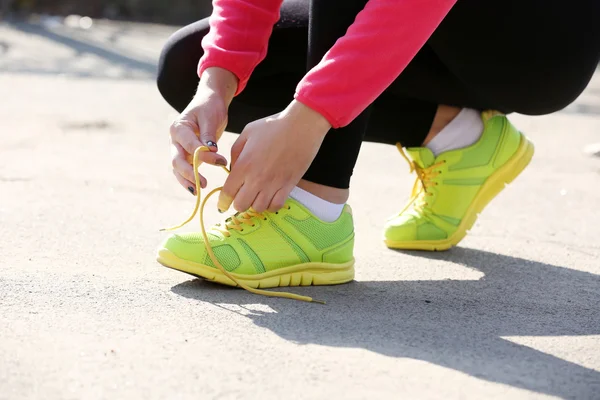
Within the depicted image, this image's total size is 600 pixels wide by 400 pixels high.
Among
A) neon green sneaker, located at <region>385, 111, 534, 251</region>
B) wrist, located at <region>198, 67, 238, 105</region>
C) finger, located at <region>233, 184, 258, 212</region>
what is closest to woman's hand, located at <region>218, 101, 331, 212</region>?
finger, located at <region>233, 184, 258, 212</region>

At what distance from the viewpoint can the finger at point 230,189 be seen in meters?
1.40

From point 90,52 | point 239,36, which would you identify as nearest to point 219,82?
point 239,36

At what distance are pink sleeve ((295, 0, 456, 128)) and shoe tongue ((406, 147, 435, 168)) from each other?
0.51m

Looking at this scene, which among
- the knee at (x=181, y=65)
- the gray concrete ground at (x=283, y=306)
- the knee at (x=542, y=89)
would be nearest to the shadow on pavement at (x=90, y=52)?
the gray concrete ground at (x=283, y=306)

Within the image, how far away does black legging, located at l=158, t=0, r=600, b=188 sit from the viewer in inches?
64.2

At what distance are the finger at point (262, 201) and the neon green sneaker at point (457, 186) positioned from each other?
0.47 meters

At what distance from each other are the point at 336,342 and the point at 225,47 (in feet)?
2.11

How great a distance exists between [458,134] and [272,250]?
0.54 metres

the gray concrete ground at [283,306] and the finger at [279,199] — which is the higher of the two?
the finger at [279,199]

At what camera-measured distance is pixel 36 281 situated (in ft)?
4.84

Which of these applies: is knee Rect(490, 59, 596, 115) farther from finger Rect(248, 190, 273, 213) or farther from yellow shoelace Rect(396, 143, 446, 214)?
finger Rect(248, 190, 273, 213)

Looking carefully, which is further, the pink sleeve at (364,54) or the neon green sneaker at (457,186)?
the neon green sneaker at (457,186)

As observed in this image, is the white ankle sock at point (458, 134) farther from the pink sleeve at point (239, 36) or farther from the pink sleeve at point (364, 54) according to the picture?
the pink sleeve at point (364, 54)

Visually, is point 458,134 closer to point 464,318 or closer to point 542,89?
point 542,89
